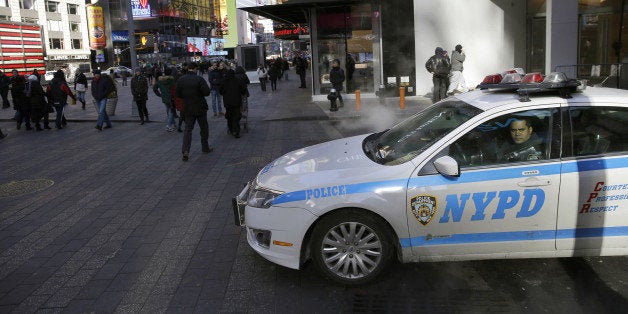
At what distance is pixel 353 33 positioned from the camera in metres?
21.4

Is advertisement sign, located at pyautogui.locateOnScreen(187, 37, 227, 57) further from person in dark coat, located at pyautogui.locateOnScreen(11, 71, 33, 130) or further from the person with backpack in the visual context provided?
the person with backpack

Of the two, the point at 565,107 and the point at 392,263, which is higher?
the point at 565,107

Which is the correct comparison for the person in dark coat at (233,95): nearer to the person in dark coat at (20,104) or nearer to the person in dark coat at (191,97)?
the person in dark coat at (191,97)

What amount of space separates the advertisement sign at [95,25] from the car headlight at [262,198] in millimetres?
81948

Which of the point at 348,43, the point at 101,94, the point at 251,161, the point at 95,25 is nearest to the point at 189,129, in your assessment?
the point at 251,161

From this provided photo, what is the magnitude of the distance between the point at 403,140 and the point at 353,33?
17.1 meters

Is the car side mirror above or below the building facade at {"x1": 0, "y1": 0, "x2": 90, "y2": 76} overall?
below

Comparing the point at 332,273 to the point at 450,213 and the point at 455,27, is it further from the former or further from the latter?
the point at 455,27

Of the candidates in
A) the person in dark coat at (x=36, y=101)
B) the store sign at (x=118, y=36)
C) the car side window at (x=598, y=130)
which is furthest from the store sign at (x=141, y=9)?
the car side window at (x=598, y=130)

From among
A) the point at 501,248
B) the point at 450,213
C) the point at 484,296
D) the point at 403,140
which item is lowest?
the point at 484,296

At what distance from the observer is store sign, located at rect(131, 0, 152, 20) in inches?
2761

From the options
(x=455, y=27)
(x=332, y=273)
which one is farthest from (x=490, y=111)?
(x=455, y=27)

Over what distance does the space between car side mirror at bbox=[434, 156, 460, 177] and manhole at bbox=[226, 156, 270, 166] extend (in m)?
5.72

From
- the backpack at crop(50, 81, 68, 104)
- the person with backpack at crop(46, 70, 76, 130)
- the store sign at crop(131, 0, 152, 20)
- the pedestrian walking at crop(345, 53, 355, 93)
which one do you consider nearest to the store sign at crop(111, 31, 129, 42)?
the store sign at crop(131, 0, 152, 20)
